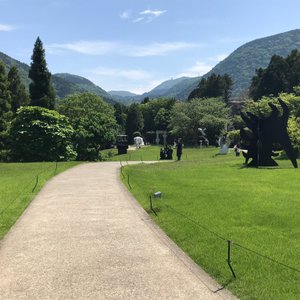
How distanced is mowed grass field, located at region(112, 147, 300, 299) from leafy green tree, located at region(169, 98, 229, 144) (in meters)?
49.9

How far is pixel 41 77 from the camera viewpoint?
56969 millimetres

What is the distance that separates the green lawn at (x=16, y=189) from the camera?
44.0 ft

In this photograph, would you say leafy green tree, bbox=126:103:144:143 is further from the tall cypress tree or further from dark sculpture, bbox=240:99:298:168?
dark sculpture, bbox=240:99:298:168

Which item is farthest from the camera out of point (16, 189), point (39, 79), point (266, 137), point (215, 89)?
point (215, 89)

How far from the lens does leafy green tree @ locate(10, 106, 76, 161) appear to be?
1526 inches

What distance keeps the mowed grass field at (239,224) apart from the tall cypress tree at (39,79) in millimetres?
37438

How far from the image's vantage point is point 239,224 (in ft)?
38.8

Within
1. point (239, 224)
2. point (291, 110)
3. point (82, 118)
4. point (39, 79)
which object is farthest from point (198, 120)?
point (239, 224)

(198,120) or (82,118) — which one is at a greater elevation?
(82,118)

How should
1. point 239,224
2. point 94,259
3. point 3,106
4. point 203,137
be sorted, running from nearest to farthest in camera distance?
point 94,259 < point 239,224 < point 3,106 < point 203,137

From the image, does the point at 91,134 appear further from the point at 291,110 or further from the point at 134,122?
the point at 134,122

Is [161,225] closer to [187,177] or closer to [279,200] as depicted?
[279,200]

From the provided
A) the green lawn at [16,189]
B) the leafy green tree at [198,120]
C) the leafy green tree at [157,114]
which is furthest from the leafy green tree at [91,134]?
the leafy green tree at [157,114]

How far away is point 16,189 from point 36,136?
2014cm
